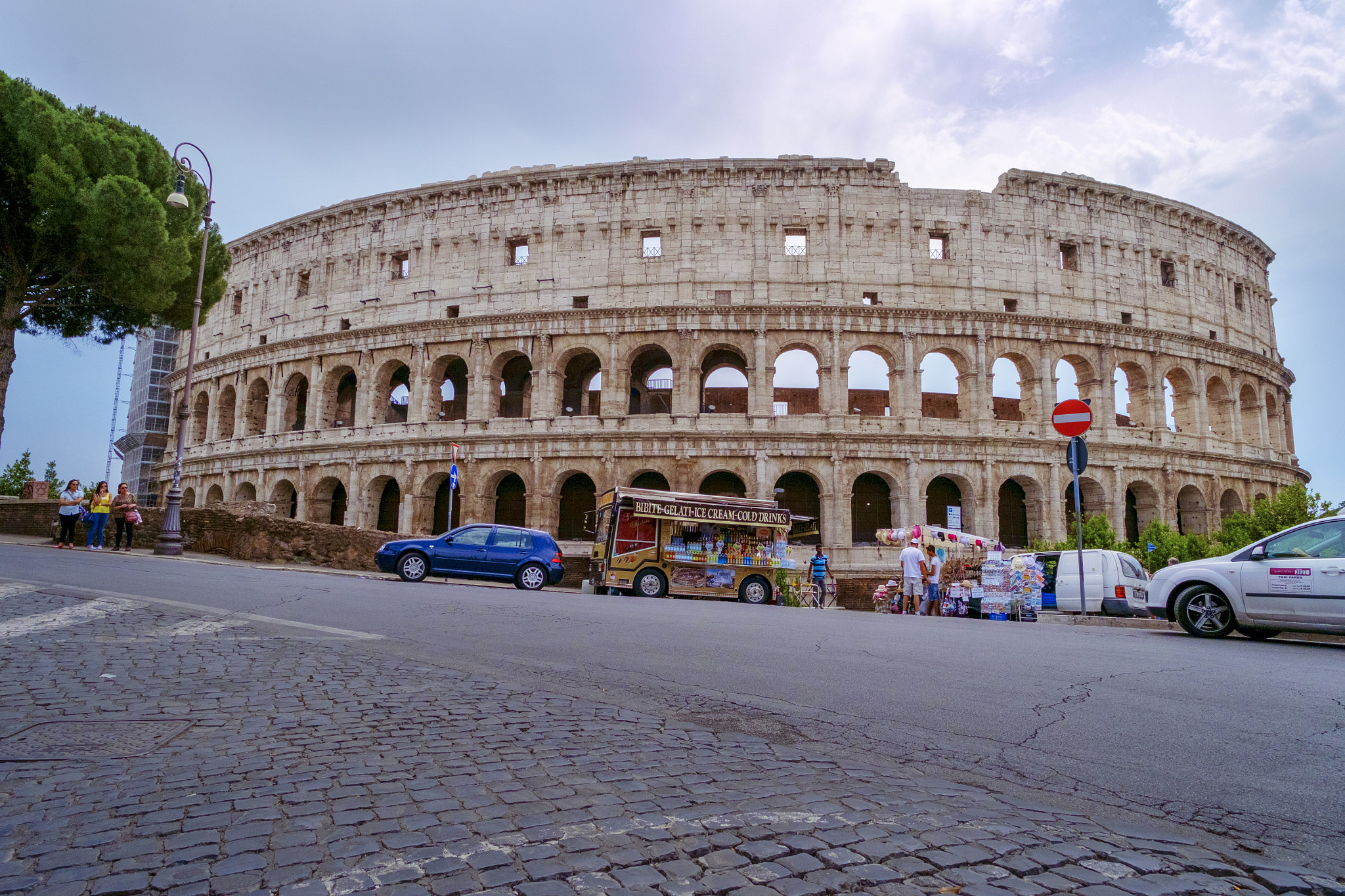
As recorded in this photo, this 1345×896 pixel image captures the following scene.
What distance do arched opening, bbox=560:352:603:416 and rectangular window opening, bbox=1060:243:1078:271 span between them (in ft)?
61.1

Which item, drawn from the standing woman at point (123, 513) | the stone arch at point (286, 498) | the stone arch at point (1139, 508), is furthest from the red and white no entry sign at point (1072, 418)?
the stone arch at point (286, 498)

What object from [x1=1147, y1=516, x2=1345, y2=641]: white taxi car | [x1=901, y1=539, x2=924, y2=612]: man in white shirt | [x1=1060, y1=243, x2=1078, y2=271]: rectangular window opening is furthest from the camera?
[x1=1060, y1=243, x2=1078, y2=271]: rectangular window opening

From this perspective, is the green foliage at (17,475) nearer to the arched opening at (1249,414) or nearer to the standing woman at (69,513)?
the standing woman at (69,513)

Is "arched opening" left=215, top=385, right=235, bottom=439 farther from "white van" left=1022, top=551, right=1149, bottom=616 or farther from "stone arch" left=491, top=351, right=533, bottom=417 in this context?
"white van" left=1022, top=551, right=1149, bottom=616

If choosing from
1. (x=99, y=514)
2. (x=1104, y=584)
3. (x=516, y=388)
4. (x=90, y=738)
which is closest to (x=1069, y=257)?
(x=1104, y=584)

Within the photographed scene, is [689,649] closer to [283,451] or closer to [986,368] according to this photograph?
[986,368]

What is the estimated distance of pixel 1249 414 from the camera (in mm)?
33062

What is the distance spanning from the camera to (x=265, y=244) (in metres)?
35.7

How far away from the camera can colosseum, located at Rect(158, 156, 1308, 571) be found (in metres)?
28.0

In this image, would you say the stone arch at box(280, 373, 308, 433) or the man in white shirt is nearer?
the man in white shirt

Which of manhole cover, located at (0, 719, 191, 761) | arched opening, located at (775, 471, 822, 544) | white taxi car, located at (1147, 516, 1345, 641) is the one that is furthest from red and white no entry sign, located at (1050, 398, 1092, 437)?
arched opening, located at (775, 471, 822, 544)

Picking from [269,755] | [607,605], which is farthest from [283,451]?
[269,755]

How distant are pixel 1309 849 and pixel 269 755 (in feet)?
13.4

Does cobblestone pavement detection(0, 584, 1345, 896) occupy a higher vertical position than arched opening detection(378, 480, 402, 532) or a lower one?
lower
